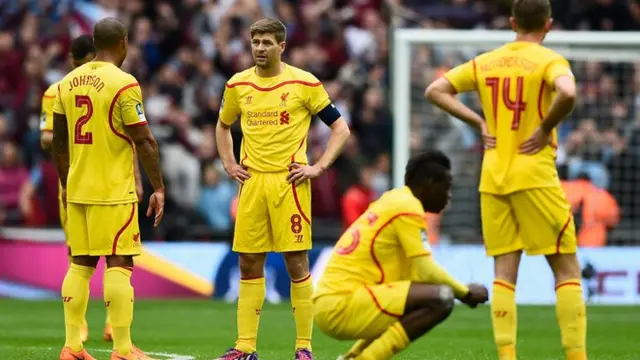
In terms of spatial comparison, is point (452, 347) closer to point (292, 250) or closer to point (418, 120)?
point (292, 250)

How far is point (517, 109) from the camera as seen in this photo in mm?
8539

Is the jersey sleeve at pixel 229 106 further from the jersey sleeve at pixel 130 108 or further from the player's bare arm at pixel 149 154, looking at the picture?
the jersey sleeve at pixel 130 108

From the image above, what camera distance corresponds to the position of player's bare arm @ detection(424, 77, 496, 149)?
28.4 feet

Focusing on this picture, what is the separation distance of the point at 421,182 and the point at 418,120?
10696 mm

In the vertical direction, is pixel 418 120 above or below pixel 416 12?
below

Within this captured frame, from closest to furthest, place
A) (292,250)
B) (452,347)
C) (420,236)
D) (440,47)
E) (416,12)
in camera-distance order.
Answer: (420,236)
(292,250)
(452,347)
(440,47)
(416,12)

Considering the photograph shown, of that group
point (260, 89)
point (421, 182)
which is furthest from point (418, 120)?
point (421, 182)

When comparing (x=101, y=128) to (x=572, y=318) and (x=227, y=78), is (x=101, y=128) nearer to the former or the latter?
(x=572, y=318)

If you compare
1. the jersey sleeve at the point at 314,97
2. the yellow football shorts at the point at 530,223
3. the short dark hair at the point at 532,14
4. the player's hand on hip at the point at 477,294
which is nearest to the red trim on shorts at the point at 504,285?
the yellow football shorts at the point at 530,223

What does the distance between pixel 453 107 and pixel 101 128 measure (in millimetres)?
2400

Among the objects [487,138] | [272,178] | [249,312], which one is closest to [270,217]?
[272,178]

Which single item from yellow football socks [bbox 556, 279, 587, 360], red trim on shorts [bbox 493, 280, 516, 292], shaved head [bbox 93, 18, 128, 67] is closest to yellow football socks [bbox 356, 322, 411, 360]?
red trim on shorts [bbox 493, 280, 516, 292]

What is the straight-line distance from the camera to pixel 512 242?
339 inches

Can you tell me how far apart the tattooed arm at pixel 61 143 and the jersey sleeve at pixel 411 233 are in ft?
8.63
